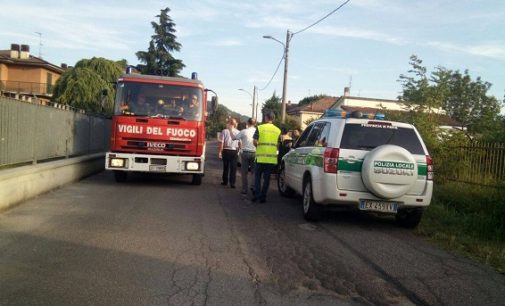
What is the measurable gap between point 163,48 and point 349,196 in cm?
3683

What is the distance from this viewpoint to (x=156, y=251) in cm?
583

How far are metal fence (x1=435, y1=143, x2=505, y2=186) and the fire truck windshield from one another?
264 inches

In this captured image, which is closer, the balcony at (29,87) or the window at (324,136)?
the window at (324,136)

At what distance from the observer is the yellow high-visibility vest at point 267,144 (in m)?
9.98

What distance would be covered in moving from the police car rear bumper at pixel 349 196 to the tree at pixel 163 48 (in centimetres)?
3492

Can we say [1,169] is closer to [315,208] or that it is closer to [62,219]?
[62,219]

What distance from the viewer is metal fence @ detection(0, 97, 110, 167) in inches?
332

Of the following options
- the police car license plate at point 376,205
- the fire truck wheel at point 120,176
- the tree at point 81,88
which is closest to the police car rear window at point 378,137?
the police car license plate at point 376,205

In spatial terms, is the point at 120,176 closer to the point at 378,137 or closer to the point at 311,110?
the point at 378,137

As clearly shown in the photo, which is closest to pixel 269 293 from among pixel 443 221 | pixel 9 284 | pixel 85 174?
pixel 9 284

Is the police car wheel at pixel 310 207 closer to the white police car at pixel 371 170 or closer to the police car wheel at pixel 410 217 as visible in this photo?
the white police car at pixel 371 170

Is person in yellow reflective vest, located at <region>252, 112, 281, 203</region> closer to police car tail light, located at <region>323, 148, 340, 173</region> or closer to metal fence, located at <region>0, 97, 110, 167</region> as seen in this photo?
police car tail light, located at <region>323, 148, 340, 173</region>

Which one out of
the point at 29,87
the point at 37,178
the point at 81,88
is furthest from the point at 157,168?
the point at 29,87

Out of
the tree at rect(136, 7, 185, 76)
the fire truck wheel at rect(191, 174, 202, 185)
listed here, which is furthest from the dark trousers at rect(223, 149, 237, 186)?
the tree at rect(136, 7, 185, 76)
